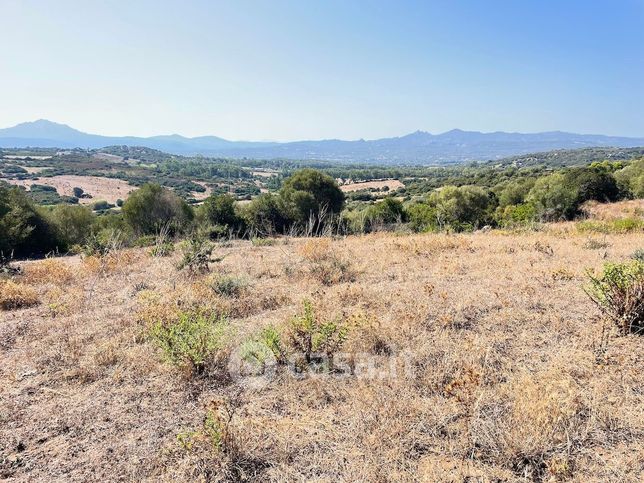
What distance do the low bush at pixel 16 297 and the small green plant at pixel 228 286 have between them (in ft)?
10.2

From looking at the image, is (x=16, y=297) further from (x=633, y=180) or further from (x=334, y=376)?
(x=633, y=180)

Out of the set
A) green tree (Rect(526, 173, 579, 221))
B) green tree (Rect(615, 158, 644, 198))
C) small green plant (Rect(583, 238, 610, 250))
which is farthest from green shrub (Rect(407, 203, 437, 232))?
green tree (Rect(615, 158, 644, 198))

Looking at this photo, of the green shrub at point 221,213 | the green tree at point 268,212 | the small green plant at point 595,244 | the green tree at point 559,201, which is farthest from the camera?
the green tree at point 268,212

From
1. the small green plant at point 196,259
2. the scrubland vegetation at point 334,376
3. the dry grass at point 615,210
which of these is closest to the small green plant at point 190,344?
the scrubland vegetation at point 334,376

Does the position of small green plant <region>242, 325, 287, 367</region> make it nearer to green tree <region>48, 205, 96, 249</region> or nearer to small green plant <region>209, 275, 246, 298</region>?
small green plant <region>209, 275, 246, 298</region>

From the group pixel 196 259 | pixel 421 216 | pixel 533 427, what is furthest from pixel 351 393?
pixel 421 216

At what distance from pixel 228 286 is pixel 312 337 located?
2712 mm

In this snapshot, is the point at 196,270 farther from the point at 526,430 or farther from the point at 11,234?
the point at 11,234

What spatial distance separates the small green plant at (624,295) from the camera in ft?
13.2

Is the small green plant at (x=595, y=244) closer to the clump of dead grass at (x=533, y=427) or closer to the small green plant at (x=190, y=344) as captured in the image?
the clump of dead grass at (x=533, y=427)

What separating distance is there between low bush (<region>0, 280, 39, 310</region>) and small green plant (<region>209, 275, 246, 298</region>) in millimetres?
3094

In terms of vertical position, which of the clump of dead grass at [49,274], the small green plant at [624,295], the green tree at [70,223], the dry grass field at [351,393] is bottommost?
the green tree at [70,223]

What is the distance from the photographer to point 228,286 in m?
6.23

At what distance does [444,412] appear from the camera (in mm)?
2965
